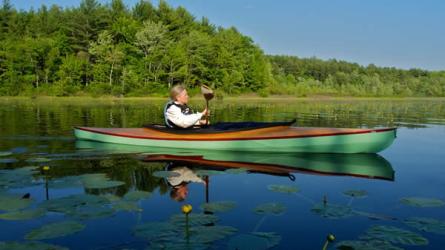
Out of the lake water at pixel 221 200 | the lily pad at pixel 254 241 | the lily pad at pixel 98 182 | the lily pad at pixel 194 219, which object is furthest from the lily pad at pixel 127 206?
the lily pad at pixel 254 241

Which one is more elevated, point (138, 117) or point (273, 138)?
point (273, 138)

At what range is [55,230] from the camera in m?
3.28

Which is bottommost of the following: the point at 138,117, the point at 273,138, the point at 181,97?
the point at 138,117

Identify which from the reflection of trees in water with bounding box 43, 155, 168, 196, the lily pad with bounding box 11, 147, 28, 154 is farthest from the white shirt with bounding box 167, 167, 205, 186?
the lily pad with bounding box 11, 147, 28, 154

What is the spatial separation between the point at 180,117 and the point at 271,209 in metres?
4.27

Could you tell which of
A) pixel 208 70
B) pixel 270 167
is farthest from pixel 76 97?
pixel 270 167

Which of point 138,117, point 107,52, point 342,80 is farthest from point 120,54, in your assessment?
point 342,80

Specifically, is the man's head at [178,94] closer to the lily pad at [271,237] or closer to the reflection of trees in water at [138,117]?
the reflection of trees in water at [138,117]

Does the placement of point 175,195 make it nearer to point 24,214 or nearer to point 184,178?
point 184,178

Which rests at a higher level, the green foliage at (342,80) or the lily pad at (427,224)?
the green foliage at (342,80)

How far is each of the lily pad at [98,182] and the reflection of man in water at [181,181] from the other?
0.69 m

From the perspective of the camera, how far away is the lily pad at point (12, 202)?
3958mm

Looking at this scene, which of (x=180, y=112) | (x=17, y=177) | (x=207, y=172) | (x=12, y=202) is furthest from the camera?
(x=180, y=112)

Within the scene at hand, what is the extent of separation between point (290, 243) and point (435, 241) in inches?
46.7
